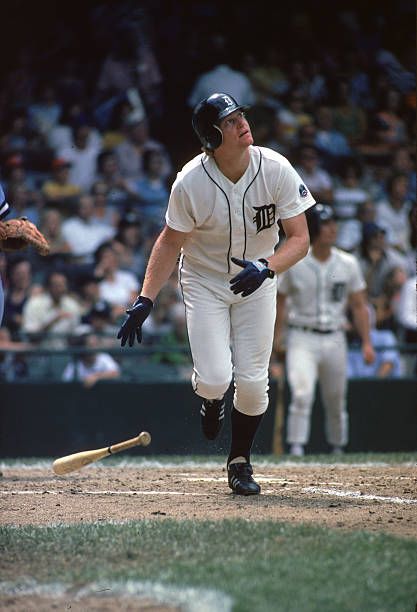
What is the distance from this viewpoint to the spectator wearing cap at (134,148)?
13375mm

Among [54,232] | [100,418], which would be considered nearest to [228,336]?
[100,418]

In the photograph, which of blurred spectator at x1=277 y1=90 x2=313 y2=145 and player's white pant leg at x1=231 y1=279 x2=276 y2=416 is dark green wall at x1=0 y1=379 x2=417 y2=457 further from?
player's white pant leg at x1=231 y1=279 x2=276 y2=416

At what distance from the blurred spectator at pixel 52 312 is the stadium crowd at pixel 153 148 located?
1 centimetres

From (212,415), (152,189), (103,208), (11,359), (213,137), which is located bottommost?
(212,415)

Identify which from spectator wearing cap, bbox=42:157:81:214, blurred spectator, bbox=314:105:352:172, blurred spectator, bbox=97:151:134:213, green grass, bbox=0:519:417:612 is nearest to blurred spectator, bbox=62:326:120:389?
spectator wearing cap, bbox=42:157:81:214

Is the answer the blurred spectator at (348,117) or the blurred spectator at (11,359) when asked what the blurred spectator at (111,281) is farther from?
the blurred spectator at (348,117)

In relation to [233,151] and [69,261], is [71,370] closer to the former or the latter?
[69,261]

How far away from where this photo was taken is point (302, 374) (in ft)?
32.8

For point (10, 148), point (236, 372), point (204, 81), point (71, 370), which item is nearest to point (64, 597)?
point (236, 372)

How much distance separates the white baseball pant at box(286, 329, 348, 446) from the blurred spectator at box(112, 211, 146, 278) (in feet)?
9.20

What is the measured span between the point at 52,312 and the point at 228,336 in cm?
534

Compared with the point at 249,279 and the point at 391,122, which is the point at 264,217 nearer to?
the point at 249,279

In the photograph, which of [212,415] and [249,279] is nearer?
[249,279]

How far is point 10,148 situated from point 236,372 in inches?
294
